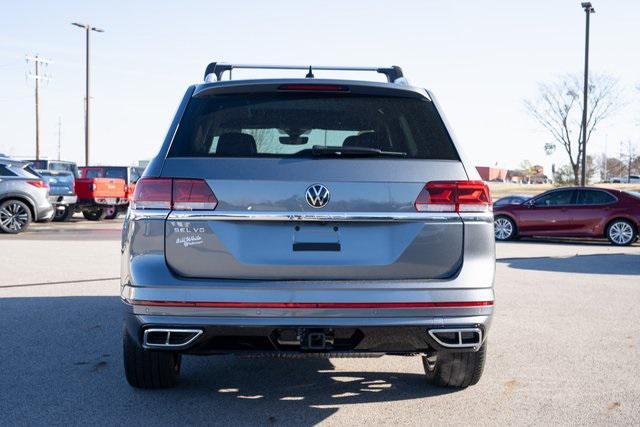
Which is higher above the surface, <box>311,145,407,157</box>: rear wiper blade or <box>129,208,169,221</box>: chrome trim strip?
<box>311,145,407,157</box>: rear wiper blade

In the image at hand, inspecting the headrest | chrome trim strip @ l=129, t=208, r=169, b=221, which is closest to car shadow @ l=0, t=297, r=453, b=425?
chrome trim strip @ l=129, t=208, r=169, b=221

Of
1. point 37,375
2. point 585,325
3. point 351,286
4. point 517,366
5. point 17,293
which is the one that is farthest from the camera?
point 17,293

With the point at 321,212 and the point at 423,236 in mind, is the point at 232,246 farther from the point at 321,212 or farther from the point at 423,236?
the point at 423,236

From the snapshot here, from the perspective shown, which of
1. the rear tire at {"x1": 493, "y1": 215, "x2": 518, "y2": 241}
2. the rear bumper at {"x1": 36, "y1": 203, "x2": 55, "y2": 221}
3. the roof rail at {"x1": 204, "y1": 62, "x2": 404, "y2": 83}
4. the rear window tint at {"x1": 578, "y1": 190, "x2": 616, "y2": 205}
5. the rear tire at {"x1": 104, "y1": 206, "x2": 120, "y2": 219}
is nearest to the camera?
the roof rail at {"x1": 204, "y1": 62, "x2": 404, "y2": 83}

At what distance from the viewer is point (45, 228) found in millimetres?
21984

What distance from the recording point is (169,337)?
13.5 ft

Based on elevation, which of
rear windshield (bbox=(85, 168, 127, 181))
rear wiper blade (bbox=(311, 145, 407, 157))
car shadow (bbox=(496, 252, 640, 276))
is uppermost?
rear wiper blade (bbox=(311, 145, 407, 157))

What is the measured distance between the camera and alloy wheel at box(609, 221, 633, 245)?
18406mm

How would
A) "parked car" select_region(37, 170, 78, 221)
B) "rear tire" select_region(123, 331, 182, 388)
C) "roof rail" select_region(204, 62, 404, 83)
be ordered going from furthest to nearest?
"parked car" select_region(37, 170, 78, 221), "roof rail" select_region(204, 62, 404, 83), "rear tire" select_region(123, 331, 182, 388)

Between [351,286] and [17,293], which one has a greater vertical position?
[351,286]

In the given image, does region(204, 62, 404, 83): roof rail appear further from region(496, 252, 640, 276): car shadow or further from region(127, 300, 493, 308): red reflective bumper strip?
region(496, 252, 640, 276): car shadow

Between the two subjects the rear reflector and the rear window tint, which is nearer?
the rear reflector

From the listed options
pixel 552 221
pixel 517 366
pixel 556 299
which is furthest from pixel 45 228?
pixel 517 366

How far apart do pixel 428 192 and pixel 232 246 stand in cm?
105
